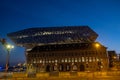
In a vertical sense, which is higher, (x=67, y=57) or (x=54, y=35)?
(x=54, y=35)

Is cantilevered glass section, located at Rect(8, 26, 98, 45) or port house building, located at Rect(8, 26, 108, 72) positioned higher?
cantilevered glass section, located at Rect(8, 26, 98, 45)

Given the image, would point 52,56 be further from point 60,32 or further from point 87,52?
point 60,32

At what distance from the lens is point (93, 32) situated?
498ft

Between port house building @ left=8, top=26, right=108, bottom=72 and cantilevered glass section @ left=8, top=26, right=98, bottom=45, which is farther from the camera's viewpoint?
cantilevered glass section @ left=8, top=26, right=98, bottom=45

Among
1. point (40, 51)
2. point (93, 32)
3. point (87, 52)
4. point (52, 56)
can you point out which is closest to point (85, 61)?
point (87, 52)

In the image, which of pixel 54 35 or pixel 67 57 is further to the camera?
pixel 54 35

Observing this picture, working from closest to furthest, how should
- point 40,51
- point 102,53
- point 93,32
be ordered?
point 102,53 → point 40,51 → point 93,32

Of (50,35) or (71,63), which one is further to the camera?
(50,35)

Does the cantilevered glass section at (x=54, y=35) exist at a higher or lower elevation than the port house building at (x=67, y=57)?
higher

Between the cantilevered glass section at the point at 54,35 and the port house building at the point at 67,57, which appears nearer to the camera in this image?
the port house building at the point at 67,57

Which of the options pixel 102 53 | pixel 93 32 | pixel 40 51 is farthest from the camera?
pixel 93 32

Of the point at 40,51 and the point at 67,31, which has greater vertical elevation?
the point at 67,31

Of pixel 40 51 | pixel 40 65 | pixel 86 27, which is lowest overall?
pixel 40 65

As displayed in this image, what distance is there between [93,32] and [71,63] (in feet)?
132
